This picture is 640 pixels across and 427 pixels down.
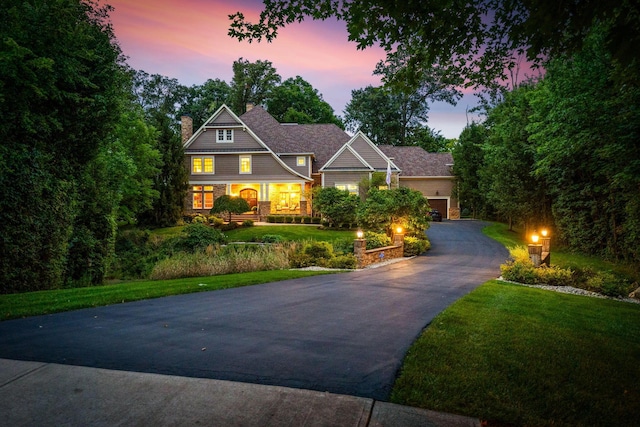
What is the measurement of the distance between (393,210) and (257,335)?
17409 millimetres

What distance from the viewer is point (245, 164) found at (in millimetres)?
35656

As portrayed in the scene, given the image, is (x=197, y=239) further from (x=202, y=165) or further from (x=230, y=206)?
(x=202, y=165)

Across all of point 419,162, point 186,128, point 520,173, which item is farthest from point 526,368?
point 419,162

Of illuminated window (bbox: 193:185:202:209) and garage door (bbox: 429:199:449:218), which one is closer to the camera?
illuminated window (bbox: 193:185:202:209)

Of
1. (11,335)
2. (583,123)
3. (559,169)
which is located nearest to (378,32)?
(11,335)

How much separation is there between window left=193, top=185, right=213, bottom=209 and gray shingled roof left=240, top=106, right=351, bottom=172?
698cm

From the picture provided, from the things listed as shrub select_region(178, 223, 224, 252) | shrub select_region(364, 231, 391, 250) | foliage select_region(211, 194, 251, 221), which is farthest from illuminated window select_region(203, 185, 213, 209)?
shrub select_region(364, 231, 391, 250)

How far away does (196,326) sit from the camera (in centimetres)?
644

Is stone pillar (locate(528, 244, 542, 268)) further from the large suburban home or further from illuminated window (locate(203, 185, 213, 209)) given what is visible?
illuminated window (locate(203, 185, 213, 209))

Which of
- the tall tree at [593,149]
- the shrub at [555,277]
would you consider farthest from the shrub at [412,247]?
the shrub at [555,277]

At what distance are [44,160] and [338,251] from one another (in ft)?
39.2

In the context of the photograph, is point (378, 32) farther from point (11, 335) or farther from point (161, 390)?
point (11, 335)

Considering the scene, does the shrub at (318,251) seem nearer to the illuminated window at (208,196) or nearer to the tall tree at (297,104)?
the illuminated window at (208,196)

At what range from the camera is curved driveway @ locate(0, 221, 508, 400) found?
4.48m
